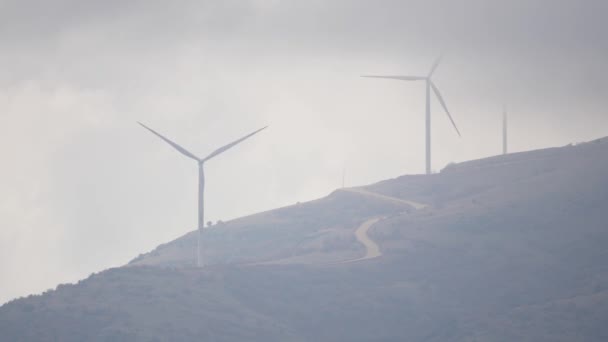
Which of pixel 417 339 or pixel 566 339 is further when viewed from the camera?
pixel 417 339

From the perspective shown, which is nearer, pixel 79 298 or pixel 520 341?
pixel 520 341

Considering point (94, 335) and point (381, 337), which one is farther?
point (381, 337)

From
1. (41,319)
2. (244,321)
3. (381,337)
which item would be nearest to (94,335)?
(41,319)

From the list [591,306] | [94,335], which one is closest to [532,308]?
[591,306]

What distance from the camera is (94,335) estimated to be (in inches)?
7175

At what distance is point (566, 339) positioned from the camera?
182750 mm

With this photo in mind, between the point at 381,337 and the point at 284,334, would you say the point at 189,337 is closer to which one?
the point at 284,334

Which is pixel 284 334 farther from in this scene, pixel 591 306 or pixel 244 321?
pixel 591 306

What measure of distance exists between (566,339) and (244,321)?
44.6 metres

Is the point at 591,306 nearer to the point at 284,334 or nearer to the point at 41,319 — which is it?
the point at 284,334

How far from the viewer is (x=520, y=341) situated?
602 feet

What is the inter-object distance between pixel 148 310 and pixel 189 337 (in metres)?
11.2

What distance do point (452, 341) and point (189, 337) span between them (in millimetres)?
36276

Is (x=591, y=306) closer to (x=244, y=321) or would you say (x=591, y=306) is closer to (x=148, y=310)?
(x=244, y=321)
